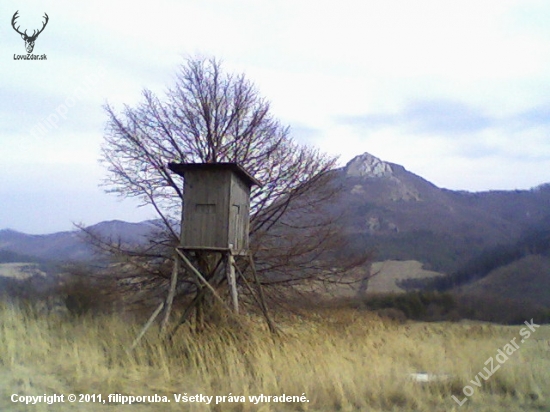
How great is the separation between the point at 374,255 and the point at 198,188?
715 cm

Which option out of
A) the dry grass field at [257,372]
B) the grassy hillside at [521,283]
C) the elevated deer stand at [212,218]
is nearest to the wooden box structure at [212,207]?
the elevated deer stand at [212,218]

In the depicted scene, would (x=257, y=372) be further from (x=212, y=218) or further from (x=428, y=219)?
(x=428, y=219)

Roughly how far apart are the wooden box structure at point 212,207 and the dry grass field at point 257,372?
5.64ft

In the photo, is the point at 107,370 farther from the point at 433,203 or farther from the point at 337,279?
the point at 433,203

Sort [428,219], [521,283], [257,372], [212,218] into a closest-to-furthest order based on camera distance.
Answer: [257,372] < [212,218] < [521,283] < [428,219]

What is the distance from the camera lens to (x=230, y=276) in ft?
28.4

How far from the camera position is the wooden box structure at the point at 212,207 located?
340 inches

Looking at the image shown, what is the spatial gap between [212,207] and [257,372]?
3643mm

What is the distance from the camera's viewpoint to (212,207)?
28.9 feet

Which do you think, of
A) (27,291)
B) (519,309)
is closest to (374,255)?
(27,291)

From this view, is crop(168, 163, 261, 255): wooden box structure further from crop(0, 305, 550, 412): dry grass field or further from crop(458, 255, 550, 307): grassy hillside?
crop(458, 255, 550, 307): grassy hillside

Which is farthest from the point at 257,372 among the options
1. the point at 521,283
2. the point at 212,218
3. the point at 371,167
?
the point at 371,167

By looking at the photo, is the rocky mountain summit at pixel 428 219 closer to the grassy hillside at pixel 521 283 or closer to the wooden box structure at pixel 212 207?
the grassy hillside at pixel 521 283

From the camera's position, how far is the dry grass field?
17.6 ft
